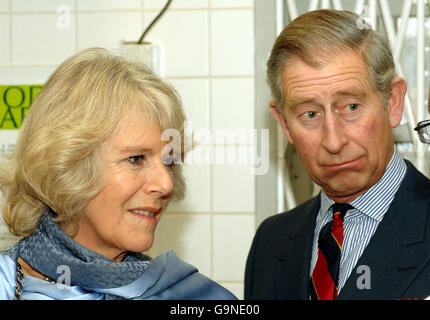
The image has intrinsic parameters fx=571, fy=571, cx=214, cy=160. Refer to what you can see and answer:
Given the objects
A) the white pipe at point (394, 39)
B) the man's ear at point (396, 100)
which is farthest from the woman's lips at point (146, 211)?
the white pipe at point (394, 39)

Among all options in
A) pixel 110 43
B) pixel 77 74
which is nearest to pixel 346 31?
pixel 77 74

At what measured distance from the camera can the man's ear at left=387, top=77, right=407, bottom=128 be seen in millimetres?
1257

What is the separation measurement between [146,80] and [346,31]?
44 cm

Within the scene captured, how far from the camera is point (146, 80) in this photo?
1.12 m

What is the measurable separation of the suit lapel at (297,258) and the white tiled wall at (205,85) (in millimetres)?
477

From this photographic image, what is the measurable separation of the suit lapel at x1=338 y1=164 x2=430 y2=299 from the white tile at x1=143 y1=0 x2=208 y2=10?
0.98 m

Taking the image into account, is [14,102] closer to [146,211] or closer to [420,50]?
[146,211]

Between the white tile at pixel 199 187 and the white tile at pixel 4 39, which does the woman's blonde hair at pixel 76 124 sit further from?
the white tile at pixel 4 39

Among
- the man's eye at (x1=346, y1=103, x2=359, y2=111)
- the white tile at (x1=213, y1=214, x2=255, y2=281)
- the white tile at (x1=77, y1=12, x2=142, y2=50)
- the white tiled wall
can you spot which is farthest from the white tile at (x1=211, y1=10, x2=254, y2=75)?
the man's eye at (x1=346, y1=103, x2=359, y2=111)

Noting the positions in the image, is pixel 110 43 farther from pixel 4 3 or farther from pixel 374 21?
pixel 374 21

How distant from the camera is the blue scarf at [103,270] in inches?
42.2

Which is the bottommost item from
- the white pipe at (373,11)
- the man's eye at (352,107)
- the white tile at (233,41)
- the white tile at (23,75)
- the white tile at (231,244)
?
the white tile at (231,244)

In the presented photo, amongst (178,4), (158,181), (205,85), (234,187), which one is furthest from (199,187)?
(158,181)

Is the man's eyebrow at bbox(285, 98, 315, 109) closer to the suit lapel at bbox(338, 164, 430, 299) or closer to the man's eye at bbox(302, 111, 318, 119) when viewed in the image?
the man's eye at bbox(302, 111, 318, 119)
